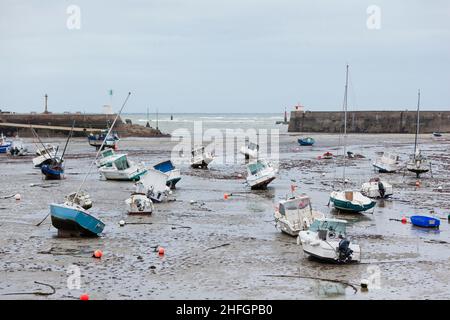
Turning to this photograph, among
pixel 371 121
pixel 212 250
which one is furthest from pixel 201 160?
pixel 371 121

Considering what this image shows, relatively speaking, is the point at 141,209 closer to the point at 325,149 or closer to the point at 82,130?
the point at 325,149

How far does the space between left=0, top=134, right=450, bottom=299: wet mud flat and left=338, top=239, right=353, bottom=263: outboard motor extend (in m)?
0.27

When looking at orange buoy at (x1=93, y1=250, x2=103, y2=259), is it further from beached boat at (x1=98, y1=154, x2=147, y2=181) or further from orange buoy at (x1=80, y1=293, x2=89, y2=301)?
beached boat at (x1=98, y1=154, x2=147, y2=181)

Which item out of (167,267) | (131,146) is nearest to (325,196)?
(167,267)

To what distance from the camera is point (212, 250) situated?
22.6m

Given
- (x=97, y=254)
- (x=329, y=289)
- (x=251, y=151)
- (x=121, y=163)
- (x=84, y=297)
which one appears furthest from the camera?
(x=251, y=151)

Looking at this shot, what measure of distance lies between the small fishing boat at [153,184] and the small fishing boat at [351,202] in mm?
8392

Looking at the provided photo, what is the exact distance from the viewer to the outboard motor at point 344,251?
20406 mm

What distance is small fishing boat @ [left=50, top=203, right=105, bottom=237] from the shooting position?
77.9ft

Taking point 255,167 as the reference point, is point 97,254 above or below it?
below

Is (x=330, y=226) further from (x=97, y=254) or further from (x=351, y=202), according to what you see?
(x=351, y=202)

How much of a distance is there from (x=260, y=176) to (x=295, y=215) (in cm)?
1291

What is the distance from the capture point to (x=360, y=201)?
98.2ft

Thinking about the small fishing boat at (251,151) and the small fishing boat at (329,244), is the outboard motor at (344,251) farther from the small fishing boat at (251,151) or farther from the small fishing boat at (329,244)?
the small fishing boat at (251,151)
